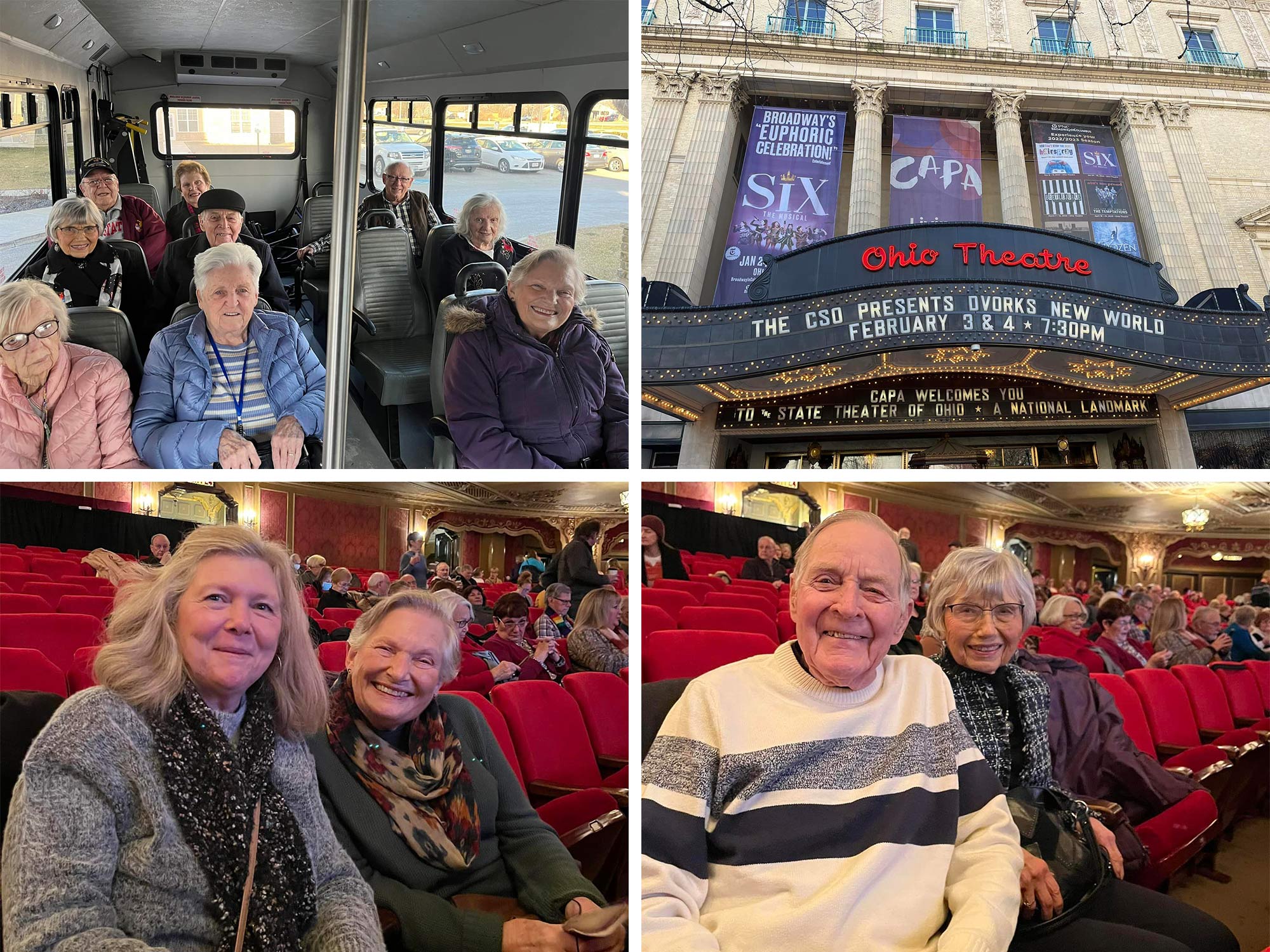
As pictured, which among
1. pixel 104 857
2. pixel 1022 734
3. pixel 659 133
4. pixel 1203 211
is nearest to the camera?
pixel 104 857

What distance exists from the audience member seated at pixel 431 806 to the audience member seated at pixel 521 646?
0.10m

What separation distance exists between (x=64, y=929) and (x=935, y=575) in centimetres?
149

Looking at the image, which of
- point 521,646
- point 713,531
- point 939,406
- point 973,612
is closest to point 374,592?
point 521,646

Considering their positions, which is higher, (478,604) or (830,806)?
(478,604)

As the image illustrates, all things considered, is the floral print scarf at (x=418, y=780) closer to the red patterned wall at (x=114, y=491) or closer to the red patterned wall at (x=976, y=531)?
the red patterned wall at (x=114, y=491)

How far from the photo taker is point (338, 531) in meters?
1.78

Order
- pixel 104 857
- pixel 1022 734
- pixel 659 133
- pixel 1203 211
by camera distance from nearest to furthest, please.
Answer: pixel 104 857 < pixel 1022 734 < pixel 659 133 < pixel 1203 211

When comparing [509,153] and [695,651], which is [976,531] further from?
[509,153]

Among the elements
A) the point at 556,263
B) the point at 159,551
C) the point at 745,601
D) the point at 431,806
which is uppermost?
the point at 556,263

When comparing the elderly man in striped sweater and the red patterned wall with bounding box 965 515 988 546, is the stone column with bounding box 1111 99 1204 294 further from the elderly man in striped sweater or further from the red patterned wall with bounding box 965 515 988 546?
the elderly man in striped sweater

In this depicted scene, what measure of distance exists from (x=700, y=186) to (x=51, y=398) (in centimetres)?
143

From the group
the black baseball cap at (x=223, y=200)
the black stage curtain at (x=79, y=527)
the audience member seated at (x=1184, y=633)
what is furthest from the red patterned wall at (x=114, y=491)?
the audience member seated at (x=1184, y=633)

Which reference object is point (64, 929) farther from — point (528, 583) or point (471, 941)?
point (528, 583)

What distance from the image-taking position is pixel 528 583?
1.84 meters
